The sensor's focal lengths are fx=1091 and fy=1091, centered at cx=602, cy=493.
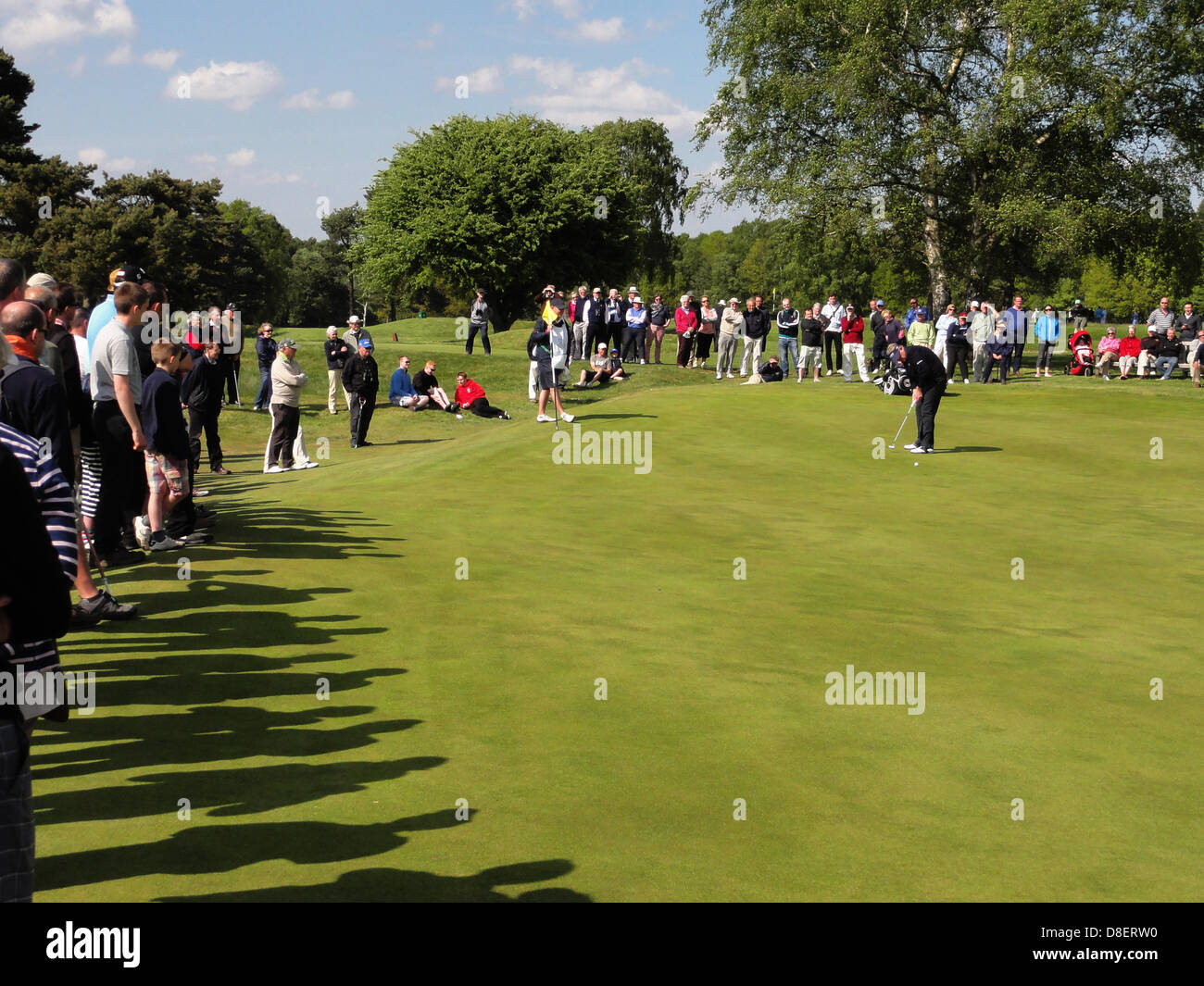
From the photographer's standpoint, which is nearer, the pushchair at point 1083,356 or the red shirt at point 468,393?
the red shirt at point 468,393

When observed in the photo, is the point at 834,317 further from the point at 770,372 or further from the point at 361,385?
the point at 361,385

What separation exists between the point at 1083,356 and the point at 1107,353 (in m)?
1.48

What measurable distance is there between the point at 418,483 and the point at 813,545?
22.3 feet

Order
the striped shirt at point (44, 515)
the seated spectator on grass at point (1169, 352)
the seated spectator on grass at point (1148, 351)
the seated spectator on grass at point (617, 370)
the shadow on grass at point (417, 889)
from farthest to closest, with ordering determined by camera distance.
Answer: the seated spectator on grass at point (1148, 351) → the seated spectator on grass at point (1169, 352) → the seated spectator on grass at point (617, 370) → the shadow on grass at point (417, 889) → the striped shirt at point (44, 515)

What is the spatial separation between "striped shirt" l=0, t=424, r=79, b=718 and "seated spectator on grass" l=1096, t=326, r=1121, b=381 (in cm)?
Answer: 3774

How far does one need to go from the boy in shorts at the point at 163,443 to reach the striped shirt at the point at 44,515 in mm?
6942

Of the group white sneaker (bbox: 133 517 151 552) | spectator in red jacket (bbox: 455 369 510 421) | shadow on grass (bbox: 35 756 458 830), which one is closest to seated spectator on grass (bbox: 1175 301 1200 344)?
spectator in red jacket (bbox: 455 369 510 421)

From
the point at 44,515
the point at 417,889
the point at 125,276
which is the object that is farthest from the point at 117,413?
the point at 417,889

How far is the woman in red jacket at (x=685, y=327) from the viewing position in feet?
118

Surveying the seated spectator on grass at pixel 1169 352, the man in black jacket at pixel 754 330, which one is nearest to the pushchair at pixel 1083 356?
the seated spectator on grass at pixel 1169 352

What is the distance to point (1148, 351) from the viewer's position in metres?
37.8

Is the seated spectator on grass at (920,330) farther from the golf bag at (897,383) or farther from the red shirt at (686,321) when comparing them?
the red shirt at (686,321)
